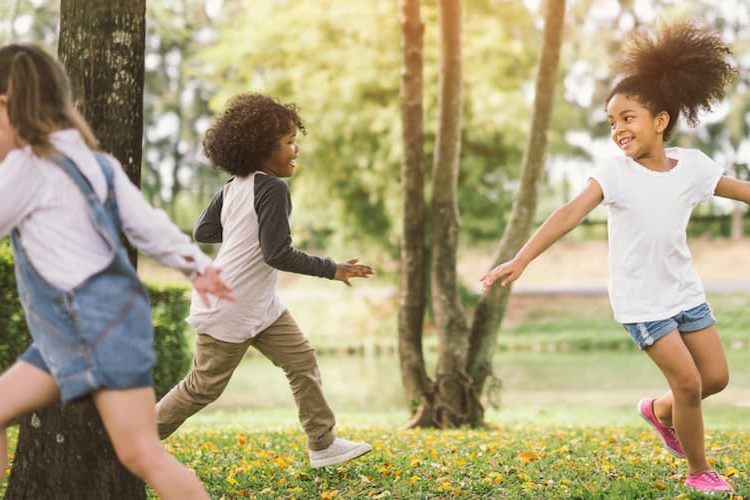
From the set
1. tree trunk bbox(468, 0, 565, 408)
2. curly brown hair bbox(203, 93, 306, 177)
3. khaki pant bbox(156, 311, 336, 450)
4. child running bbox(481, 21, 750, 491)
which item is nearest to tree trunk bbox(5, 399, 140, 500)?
khaki pant bbox(156, 311, 336, 450)

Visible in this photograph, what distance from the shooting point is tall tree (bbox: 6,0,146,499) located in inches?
179

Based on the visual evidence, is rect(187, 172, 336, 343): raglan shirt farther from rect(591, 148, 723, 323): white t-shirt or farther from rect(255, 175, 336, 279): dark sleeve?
rect(591, 148, 723, 323): white t-shirt

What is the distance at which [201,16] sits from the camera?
3641cm

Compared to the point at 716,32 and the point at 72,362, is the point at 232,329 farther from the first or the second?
the point at 716,32

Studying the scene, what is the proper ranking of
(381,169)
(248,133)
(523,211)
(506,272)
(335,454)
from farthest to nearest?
(381,169), (523,211), (335,454), (248,133), (506,272)

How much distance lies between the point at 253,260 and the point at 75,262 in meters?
1.67

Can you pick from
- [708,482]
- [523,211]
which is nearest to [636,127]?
[708,482]

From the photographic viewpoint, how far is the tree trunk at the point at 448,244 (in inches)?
372

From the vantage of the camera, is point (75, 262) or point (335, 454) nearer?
point (75, 262)

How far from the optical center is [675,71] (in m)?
5.04

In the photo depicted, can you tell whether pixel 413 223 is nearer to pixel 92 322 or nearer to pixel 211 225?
pixel 211 225

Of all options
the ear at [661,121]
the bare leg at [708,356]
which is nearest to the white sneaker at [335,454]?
the bare leg at [708,356]

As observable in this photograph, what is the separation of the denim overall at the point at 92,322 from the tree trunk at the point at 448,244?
6.27 m

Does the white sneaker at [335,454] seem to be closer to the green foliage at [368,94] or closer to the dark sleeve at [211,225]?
the dark sleeve at [211,225]
